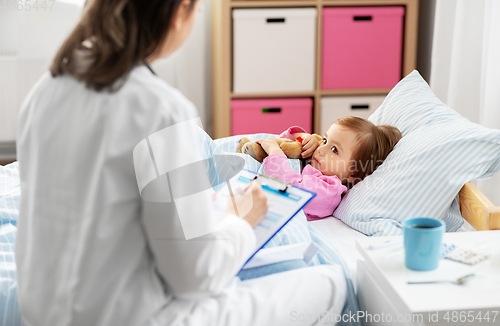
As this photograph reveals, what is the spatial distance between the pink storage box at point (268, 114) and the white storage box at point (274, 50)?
2.4 inches

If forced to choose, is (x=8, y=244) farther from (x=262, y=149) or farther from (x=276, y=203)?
(x=262, y=149)

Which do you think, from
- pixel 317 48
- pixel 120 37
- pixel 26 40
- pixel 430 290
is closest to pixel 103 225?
pixel 120 37

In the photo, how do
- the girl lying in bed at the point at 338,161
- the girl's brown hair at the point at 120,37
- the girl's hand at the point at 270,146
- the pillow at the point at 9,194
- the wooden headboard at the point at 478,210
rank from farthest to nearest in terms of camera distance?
the girl's hand at the point at 270,146 → the girl lying in bed at the point at 338,161 → the pillow at the point at 9,194 → the wooden headboard at the point at 478,210 → the girl's brown hair at the point at 120,37

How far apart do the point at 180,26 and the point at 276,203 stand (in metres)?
0.34

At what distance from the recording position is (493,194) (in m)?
1.67

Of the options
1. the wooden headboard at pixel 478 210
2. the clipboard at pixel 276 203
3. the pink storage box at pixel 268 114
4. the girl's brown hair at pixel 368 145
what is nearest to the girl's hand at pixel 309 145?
the girl's brown hair at pixel 368 145

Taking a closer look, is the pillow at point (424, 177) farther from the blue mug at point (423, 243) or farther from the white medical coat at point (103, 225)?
the white medical coat at point (103, 225)

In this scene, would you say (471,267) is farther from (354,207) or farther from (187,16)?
(187,16)

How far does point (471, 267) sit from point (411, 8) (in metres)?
1.80

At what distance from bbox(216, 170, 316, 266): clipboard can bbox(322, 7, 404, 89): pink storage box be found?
1559 millimetres

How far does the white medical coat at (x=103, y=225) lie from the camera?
59 centimetres

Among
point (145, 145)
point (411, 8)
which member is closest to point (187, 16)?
point (145, 145)

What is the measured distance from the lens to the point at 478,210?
3.43ft

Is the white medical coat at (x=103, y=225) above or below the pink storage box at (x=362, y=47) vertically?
below
